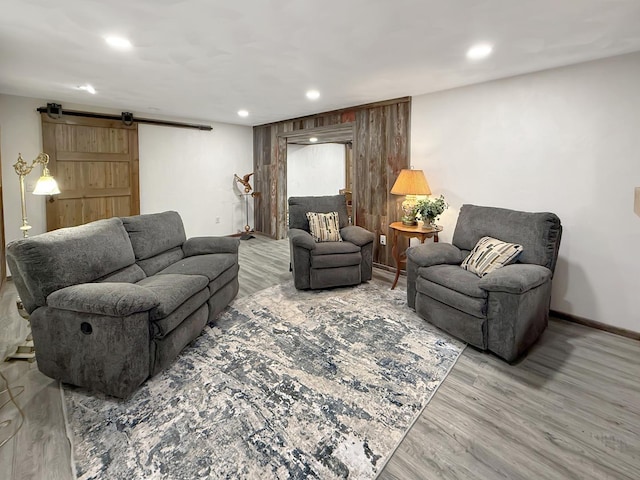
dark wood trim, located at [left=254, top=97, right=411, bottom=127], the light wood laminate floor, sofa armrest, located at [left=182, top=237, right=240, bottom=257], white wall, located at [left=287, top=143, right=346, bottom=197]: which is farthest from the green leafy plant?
white wall, located at [left=287, top=143, right=346, bottom=197]

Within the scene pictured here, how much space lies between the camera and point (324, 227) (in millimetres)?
4152

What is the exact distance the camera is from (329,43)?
2424 mm

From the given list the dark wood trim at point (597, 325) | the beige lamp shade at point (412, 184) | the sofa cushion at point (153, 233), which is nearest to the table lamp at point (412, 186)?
the beige lamp shade at point (412, 184)

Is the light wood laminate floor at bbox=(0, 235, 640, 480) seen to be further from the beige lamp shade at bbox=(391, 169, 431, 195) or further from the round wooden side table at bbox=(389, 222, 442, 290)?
the beige lamp shade at bbox=(391, 169, 431, 195)

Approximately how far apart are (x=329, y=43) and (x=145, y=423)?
8.93 feet

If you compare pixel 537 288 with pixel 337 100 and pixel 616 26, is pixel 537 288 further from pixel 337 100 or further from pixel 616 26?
pixel 337 100

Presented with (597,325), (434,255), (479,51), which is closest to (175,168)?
(434,255)

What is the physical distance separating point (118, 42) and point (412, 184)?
9.73 ft

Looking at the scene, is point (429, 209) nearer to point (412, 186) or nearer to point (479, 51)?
point (412, 186)

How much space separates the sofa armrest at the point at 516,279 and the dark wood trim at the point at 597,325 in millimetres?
859

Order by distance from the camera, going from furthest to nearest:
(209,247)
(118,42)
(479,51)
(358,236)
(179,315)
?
1. (358,236)
2. (209,247)
3. (479,51)
4. (118,42)
5. (179,315)

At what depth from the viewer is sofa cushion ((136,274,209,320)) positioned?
213 cm

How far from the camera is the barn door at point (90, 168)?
4398mm

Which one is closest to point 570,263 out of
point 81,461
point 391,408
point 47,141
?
point 391,408
